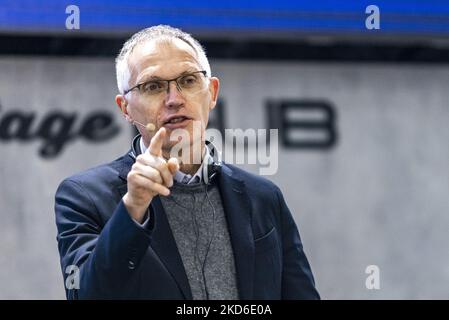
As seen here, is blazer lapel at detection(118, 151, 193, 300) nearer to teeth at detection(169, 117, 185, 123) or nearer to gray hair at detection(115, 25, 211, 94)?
teeth at detection(169, 117, 185, 123)

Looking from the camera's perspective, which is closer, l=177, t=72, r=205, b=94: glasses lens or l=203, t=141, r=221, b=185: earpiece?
l=177, t=72, r=205, b=94: glasses lens

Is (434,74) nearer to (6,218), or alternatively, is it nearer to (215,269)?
(6,218)

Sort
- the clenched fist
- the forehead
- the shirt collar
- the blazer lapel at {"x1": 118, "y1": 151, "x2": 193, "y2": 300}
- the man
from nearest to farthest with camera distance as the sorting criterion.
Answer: the clenched fist
the man
the blazer lapel at {"x1": 118, "y1": 151, "x2": 193, "y2": 300}
the forehead
the shirt collar

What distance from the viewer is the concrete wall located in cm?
816

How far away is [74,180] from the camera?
8.72 feet

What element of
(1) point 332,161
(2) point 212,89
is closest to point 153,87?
(2) point 212,89

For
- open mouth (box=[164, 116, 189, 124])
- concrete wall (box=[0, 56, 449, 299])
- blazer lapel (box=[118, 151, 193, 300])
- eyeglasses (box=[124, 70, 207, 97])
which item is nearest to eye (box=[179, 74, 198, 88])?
eyeglasses (box=[124, 70, 207, 97])

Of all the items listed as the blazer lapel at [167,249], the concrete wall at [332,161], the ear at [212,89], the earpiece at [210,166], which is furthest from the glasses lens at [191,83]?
the concrete wall at [332,161]

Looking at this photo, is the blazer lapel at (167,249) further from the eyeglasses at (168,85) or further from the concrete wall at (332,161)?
the concrete wall at (332,161)

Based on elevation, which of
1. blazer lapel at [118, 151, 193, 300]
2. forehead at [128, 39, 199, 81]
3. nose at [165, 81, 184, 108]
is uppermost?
forehead at [128, 39, 199, 81]

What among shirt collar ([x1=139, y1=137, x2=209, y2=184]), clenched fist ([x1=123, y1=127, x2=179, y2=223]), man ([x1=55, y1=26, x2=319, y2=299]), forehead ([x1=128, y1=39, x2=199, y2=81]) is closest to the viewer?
clenched fist ([x1=123, y1=127, x2=179, y2=223])

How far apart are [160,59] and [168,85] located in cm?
8
